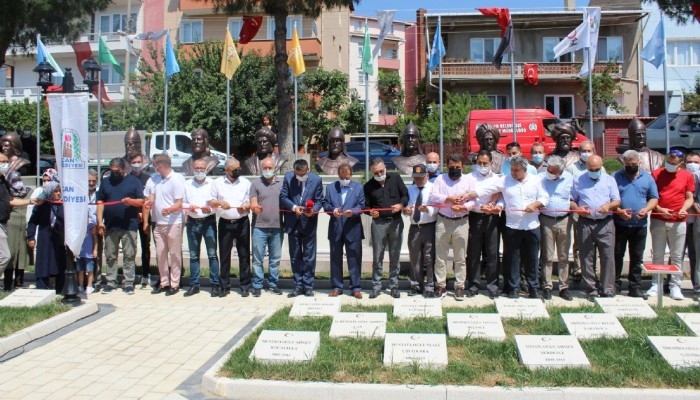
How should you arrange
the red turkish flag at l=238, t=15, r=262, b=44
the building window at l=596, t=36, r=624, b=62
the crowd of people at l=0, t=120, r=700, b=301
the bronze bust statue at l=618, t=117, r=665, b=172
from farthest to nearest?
the building window at l=596, t=36, r=624, b=62, the red turkish flag at l=238, t=15, r=262, b=44, the bronze bust statue at l=618, t=117, r=665, b=172, the crowd of people at l=0, t=120, r=700, b=301

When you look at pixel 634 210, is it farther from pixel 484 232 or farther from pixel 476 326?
pixel 476 326

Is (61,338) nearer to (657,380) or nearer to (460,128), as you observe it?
(657,380)

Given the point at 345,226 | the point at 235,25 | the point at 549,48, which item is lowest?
the point at 345,226

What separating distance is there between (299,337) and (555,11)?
104 ft

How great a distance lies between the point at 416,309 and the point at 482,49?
30658 mm

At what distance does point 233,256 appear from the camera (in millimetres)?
11602

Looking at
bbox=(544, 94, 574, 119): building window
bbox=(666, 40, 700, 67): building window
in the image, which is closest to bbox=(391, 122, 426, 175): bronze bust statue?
bbox=(544, 94, 574, 119): building window

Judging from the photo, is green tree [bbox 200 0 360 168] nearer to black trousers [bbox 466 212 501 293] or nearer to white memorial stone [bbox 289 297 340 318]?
black trousers [bbox 466 212 501 293]

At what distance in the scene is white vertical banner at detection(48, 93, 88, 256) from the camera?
8.35 metres

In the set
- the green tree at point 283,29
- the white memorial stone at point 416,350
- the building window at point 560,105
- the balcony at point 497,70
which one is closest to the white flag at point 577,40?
the green tree at point 283,29

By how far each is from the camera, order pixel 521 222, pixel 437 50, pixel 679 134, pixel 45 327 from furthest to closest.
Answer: pixel 679 134
pixel 437 50
pixel 521 222
pixel 45 327

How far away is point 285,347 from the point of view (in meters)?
6.07


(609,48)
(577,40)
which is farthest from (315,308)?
(609,48)

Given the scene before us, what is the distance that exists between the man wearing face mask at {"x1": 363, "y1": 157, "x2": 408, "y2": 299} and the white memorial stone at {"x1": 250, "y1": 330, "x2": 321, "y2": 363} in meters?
2.98
